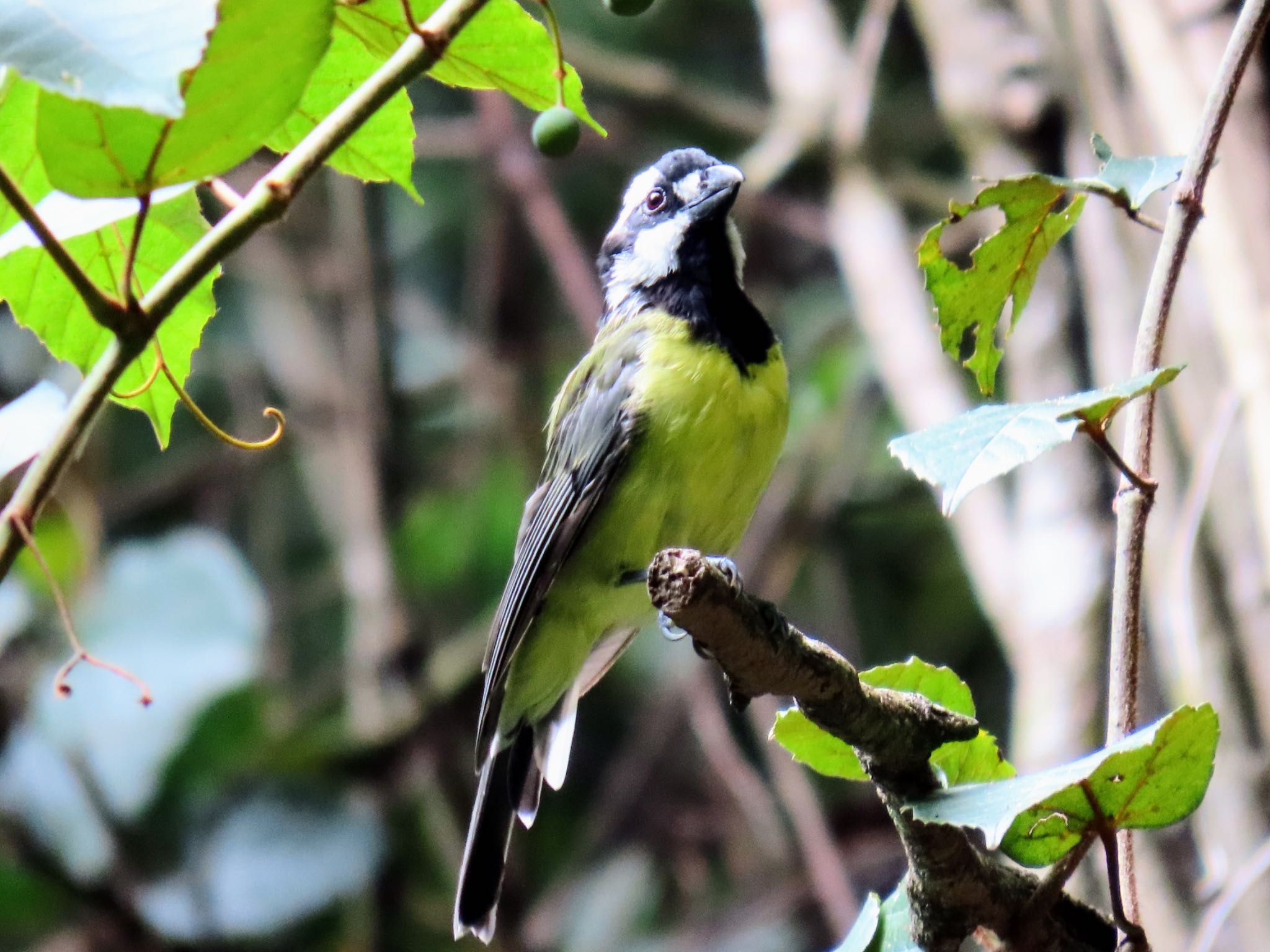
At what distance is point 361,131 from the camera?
1.17 metres

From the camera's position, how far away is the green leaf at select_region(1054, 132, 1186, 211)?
3.67 feet

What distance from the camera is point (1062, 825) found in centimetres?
103

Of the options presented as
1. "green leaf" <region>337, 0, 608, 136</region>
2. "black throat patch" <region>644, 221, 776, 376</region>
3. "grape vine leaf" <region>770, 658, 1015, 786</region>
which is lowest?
"grape vine leaf" <region>770, 658, 1015, 786</region>

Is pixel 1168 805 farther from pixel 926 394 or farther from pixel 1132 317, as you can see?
pixel 926 394

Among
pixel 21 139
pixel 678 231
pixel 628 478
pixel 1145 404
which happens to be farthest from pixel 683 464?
pixel 21 139

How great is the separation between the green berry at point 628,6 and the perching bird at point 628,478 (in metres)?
1.22

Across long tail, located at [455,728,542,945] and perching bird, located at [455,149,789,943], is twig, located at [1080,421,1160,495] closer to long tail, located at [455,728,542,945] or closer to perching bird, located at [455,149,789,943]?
perching bird, located at [455,149,789,943]

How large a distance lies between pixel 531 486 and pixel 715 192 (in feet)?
6.36

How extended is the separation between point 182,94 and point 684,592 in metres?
0.57

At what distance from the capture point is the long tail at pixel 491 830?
8.13 feet

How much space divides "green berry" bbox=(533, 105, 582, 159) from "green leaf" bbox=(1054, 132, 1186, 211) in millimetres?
389

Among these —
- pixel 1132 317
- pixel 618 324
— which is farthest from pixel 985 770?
pixel 1132 317

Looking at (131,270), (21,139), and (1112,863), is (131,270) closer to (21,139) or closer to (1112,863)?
(21,139)

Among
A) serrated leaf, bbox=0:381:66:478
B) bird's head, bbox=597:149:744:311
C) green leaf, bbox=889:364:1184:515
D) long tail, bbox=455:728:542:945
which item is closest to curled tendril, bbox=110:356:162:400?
serrated leaf, bbox=0:381:66:478
